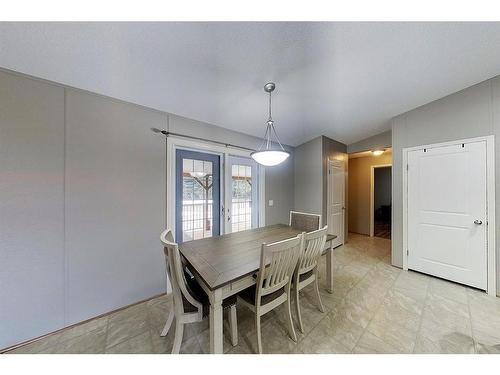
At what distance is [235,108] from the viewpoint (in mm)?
2395

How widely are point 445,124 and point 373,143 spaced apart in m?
1.32

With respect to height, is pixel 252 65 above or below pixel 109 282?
above

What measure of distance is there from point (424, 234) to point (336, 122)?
218cm

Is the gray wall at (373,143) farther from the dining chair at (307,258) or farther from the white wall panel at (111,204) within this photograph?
the white wall panel at (111,204)

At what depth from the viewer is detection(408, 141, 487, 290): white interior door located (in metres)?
2.24

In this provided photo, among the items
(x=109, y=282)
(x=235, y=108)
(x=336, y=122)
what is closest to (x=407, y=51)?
(x=336, y=122)

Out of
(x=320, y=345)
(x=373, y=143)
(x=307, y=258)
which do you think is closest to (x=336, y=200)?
(x=373, y=143)

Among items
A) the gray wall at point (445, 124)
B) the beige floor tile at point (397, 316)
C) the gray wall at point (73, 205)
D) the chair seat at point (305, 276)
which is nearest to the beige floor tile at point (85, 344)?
the gray wall at point (73, 205)

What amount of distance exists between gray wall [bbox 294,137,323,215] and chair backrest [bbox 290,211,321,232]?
1.11 m

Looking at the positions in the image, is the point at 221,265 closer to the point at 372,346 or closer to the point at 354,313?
the point at 372,346

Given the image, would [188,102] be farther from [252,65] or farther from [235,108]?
[252,65]

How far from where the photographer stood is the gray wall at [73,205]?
1.46 metres

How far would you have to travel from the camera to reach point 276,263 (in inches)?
52.1
